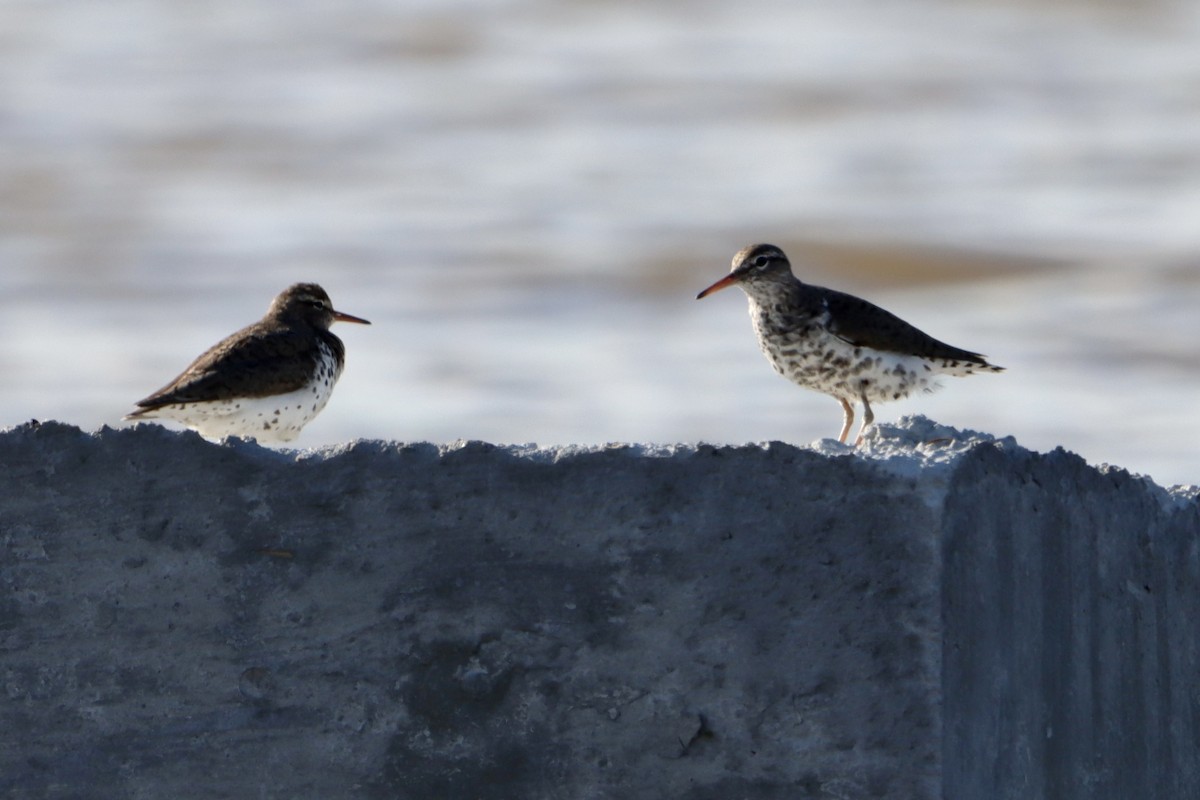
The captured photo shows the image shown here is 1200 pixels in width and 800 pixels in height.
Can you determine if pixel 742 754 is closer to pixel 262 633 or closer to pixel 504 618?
pixel 504 618

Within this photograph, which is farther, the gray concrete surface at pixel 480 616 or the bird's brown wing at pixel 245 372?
the bird's brown wing at pixel 245 372

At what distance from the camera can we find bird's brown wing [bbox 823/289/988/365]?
307 inches

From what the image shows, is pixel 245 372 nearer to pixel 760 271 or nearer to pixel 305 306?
pixel 305 306

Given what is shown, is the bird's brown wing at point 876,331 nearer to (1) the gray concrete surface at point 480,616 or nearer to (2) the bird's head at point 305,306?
(2) the bird's head at point 305,306

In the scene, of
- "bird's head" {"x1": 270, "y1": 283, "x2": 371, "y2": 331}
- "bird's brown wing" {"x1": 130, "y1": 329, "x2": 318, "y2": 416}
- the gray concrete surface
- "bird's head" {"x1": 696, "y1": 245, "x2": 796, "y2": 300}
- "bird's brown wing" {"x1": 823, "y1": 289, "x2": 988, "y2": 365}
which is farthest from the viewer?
"bird's head" {"x1": 270, "y1": 283, "x2": 371, "y2": 331}

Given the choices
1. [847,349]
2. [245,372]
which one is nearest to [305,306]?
[245,372]

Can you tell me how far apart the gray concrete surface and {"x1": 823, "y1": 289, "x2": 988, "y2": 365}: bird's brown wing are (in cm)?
344

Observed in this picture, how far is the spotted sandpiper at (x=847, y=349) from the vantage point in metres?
7.82

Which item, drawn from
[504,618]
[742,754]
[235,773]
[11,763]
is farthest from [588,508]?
[11,763]

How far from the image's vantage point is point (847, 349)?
780 cm

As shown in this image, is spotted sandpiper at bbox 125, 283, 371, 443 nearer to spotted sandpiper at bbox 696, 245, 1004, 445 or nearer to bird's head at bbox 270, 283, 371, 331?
bird's head at bbox 270, 283, 371, 331

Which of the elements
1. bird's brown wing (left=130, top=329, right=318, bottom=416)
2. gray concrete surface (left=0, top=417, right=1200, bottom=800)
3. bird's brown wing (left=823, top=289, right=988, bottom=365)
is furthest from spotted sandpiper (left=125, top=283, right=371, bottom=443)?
gray concrete surface (left=0, top=417, right=1200, bottom=800)

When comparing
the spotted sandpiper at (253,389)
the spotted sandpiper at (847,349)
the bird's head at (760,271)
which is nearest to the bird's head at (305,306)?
the spotted sandpiper at (253,389)

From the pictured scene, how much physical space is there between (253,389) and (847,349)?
2.28 metres
